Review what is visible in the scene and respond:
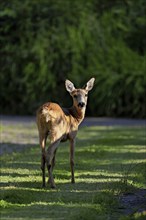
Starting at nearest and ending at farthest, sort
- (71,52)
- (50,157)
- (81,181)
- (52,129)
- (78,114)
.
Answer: (50,157) < (52,129) < (81,181) < (78,114) < (71,52)

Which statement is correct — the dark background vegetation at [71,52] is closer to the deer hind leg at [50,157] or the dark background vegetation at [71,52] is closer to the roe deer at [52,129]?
the roe deer at [52,129]

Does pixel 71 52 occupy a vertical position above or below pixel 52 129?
below

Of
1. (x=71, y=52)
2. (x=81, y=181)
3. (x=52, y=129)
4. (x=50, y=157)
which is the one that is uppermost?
(x=52, y=129)

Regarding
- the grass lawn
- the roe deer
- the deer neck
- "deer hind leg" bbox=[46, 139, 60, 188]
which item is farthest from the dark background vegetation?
"deer hind leg" bbox=[46, 139, 60, 188]

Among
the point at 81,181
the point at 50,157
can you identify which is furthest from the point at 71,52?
the point at 50,157

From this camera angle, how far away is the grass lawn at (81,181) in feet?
31.2

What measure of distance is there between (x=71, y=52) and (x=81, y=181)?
17077 millimetres

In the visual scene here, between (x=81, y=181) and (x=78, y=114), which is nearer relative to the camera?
(x=81, y=181)

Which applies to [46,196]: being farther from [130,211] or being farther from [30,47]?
[30,47]

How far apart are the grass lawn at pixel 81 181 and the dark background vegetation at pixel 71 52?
8.18 metres

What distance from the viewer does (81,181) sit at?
12359 mm

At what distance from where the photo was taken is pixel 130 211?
9859mm

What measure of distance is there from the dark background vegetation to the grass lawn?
26.8 feet

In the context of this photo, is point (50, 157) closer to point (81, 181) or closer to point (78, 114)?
point (81, 181)
